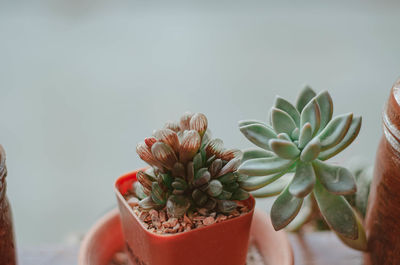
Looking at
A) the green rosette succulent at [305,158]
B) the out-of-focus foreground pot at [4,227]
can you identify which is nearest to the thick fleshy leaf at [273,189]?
the green rosette succulent at [305,158]

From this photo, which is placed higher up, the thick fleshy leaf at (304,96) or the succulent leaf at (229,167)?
the thick fleshy leaf at (304,96)

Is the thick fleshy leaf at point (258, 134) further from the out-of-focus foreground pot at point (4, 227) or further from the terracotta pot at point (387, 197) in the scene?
the out-of-focus foreground pot at point (4, 227)

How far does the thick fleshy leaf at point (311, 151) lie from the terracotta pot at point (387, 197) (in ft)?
0.34

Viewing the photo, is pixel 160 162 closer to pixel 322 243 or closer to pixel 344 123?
pixel 344 123

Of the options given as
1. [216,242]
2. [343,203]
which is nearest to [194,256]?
[216,242]

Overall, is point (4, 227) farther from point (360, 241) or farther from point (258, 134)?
point (360, 241)

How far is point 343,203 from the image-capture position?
54 centimetres

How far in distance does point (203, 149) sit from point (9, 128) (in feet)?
2.95

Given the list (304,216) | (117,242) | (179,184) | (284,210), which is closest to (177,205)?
(179,184)

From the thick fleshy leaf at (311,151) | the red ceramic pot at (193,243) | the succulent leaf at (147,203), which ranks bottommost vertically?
the red ceramic pot at (193,243)

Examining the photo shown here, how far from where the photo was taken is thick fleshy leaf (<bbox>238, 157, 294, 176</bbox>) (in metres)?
0.51

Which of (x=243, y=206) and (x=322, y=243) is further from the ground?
(x=243, y=206)

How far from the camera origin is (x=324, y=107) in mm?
550

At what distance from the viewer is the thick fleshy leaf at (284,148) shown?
0.49 metres
